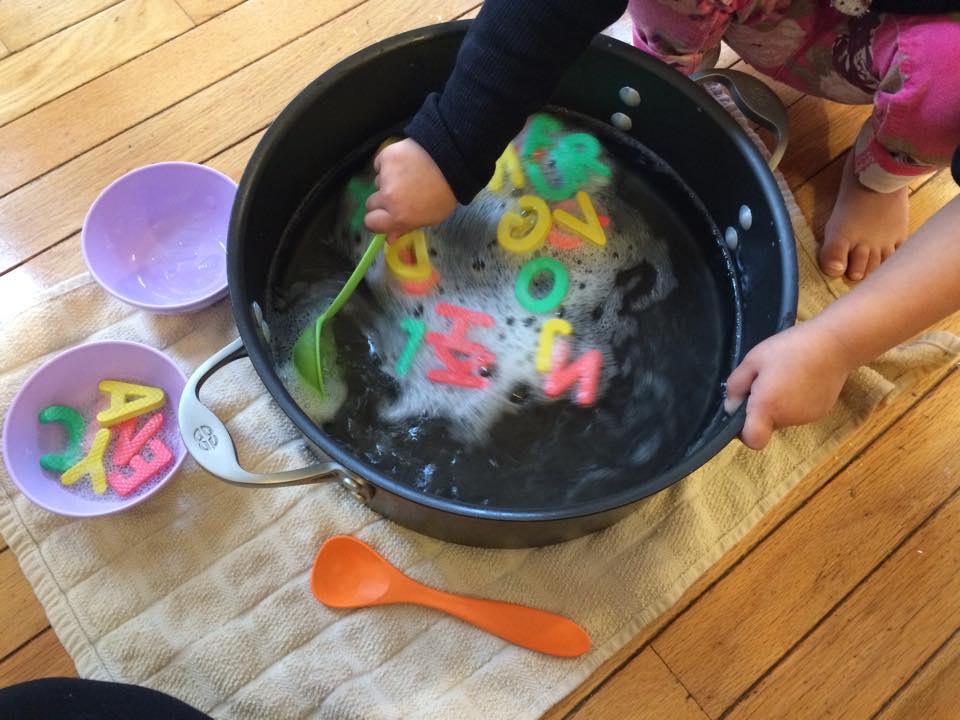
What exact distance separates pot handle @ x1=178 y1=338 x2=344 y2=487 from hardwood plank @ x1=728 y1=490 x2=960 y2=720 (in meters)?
0.51

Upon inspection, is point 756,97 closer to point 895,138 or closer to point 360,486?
point 895,138

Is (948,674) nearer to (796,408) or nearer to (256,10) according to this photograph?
(796,408)

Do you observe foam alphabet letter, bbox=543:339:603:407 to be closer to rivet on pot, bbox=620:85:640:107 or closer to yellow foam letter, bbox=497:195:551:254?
yellow foam letter, bbox=497:195:551:254

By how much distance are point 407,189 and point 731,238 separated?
37 centimetres

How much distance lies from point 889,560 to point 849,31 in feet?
1.88

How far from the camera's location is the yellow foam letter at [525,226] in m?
0.91

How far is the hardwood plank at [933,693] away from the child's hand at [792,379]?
374 mm

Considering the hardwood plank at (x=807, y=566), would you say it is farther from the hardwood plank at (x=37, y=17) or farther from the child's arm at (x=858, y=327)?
the hardwood plank at (x=37, y=17)

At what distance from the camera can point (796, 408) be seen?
652 mm

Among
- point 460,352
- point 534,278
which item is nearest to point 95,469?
point 460,352

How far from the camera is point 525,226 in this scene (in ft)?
3.01

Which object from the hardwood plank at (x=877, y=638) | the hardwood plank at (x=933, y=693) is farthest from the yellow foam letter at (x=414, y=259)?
the hardwood plank at (x=933, y=693)

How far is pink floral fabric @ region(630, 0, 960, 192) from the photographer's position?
2.56 ft

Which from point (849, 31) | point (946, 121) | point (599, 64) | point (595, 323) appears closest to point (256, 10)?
point (599, 64)
